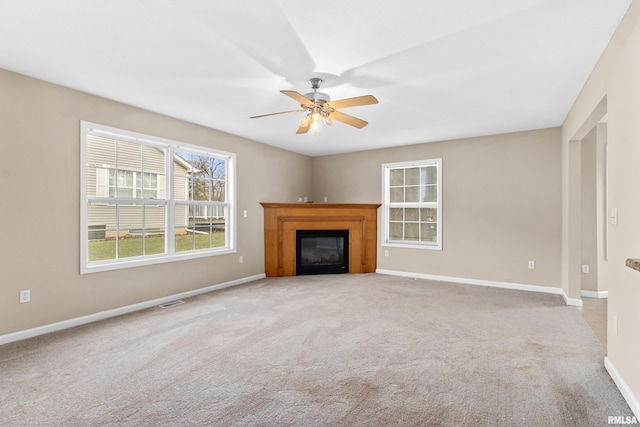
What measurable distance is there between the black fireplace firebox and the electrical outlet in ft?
12.8

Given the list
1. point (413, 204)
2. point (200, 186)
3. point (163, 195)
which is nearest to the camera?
point (163, 195)

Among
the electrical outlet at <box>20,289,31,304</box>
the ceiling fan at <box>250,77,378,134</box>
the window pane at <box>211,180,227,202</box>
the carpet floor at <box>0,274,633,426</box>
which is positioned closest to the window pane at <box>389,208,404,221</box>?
the carpet floor at <box>0,274,633,426</box>

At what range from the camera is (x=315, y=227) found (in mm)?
6289

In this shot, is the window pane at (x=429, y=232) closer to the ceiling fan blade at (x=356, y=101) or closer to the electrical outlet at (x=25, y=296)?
the ceiling fan blade at (x=356, y=101)

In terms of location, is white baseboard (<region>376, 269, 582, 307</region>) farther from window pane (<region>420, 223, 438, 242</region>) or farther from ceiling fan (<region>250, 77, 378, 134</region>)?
ceiling fan (<region>250, 77, 378, 134</region>)

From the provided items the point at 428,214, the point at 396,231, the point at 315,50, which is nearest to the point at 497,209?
the point at 428,214

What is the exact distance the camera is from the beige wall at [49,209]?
9.78 feet

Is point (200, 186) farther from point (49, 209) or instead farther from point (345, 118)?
point (345, 118)

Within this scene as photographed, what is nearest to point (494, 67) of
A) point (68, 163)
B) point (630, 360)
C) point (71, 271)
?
point (630, 360)

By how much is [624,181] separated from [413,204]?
159 inches

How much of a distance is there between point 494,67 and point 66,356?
Answer: 14.3 feet

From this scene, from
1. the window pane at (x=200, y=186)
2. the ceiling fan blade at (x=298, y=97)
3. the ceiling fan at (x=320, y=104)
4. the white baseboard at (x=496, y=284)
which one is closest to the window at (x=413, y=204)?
the white baseboard at (x=496, y=284)

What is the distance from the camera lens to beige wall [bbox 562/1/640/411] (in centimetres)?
194

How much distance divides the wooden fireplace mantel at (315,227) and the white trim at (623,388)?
4.14 metres
